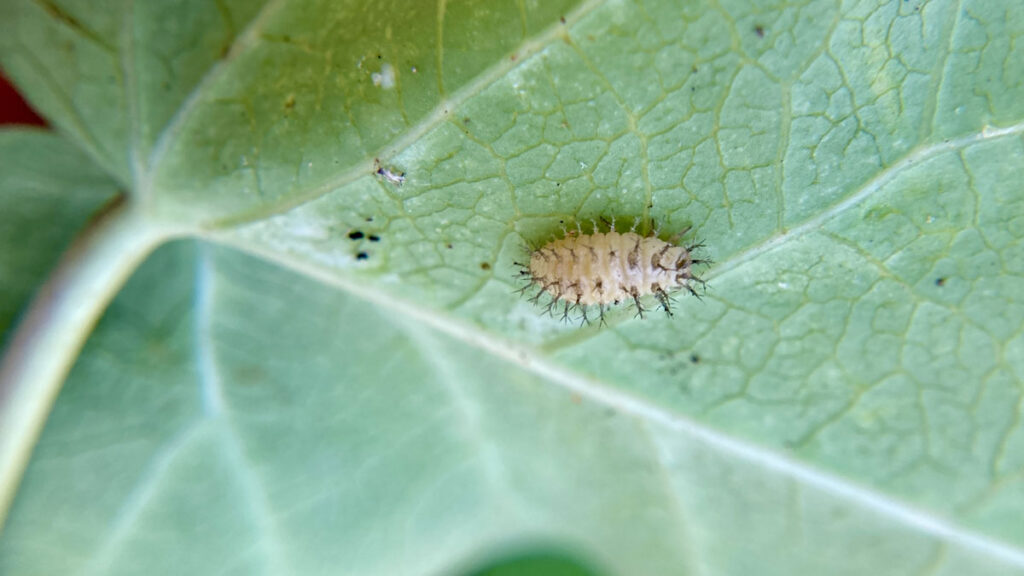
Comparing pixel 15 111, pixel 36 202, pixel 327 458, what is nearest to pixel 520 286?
pixel 327 458

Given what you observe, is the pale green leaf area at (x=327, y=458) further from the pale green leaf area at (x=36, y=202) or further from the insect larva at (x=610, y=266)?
the insect larva at (x=610, y=266)

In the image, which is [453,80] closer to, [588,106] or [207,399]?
[588,106]

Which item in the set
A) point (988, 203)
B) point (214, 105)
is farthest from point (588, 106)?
point (988, 203)

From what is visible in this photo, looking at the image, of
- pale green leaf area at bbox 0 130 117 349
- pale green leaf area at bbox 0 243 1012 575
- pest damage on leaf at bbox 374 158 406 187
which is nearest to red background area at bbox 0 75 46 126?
pale green leaf area at bbox 0 130 117 349

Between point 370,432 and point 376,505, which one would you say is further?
point 376,505

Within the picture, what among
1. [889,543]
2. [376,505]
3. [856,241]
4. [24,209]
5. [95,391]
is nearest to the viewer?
[856,241]

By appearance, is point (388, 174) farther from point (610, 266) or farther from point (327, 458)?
point (327, 458)
